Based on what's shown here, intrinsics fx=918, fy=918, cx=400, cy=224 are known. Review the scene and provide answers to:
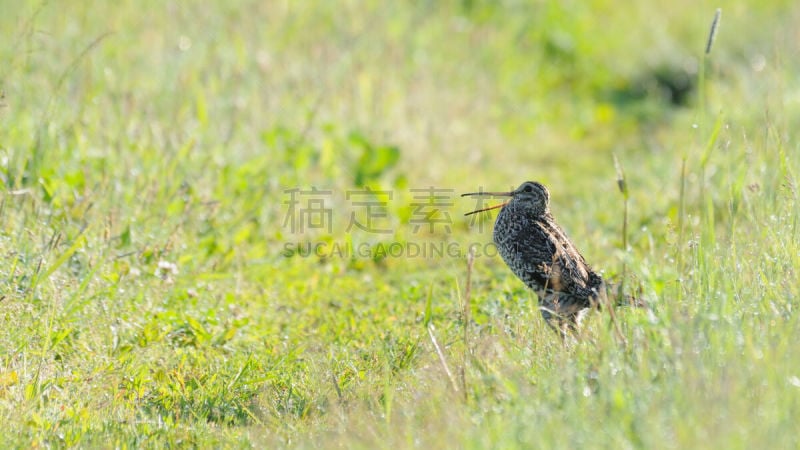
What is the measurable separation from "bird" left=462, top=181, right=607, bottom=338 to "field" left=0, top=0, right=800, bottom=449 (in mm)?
238

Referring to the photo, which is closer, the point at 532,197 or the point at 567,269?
the point at 567,269

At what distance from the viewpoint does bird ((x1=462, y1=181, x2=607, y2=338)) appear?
547cm

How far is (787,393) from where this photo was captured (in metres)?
3.76

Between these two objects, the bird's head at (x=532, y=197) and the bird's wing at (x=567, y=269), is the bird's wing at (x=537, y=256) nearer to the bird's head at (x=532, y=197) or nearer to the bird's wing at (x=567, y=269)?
the bird's wing at (x=567, y=269)

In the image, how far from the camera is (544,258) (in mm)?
5551

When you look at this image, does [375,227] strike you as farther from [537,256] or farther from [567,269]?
[567,269]

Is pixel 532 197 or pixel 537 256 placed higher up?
pixel 532 197

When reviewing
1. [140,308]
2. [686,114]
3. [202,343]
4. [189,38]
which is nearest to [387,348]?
[202,343]

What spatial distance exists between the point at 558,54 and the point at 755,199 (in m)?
7.22

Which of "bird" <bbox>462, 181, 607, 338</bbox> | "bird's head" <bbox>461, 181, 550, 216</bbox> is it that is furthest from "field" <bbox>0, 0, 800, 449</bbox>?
"bird's head" <bbox>461, 181, 550, 216</bbox>

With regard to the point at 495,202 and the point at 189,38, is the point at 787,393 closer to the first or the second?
the point at 495,202

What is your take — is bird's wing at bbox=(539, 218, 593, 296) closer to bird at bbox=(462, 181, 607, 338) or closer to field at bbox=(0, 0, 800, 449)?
bird at bbox=(462, 181, 607, 338)

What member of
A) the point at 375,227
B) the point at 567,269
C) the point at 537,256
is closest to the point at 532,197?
the point at 537,256

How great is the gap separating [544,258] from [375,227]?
120 inches
